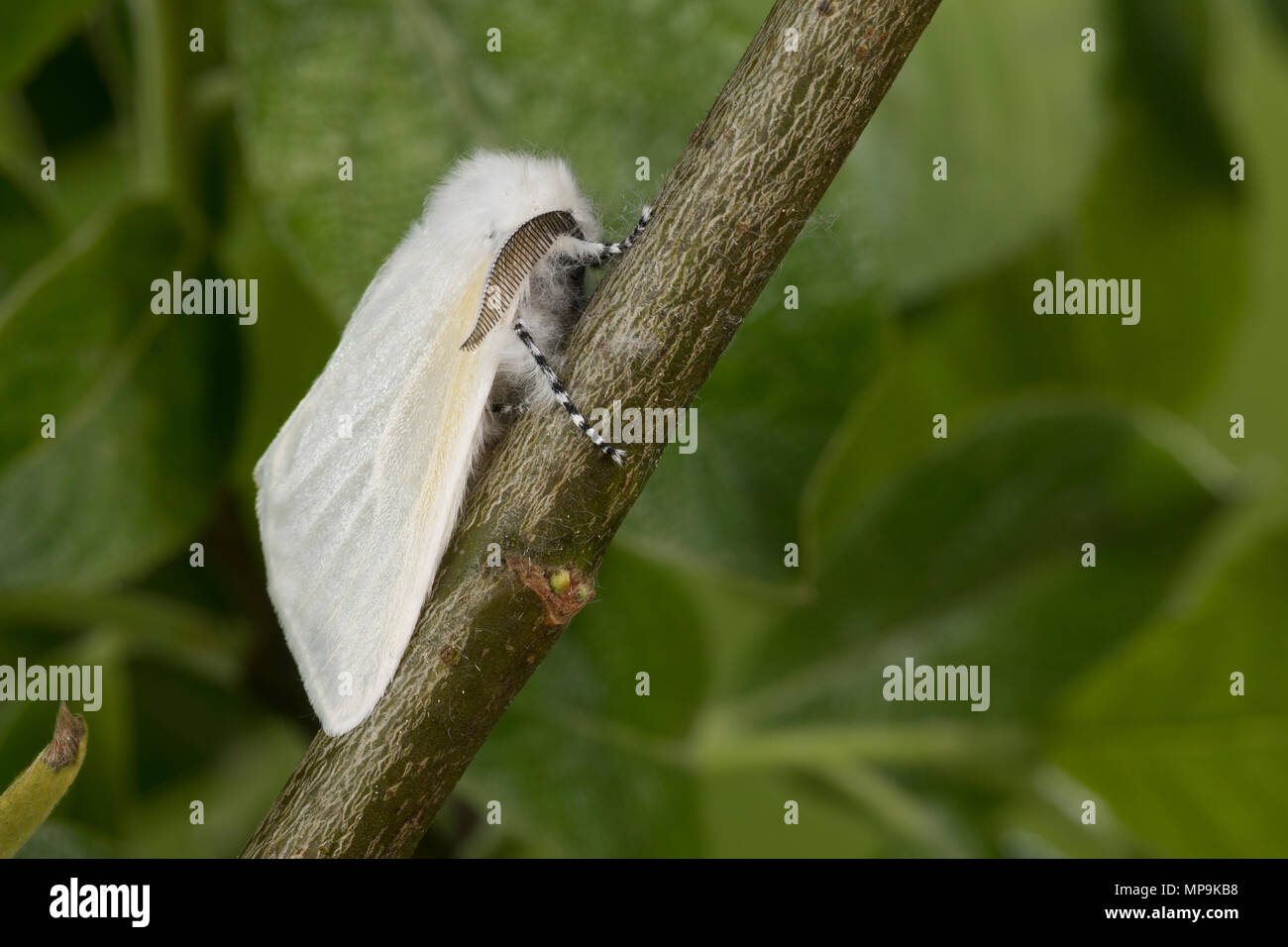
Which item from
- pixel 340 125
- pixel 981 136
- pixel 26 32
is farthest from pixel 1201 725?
pixel 26 32

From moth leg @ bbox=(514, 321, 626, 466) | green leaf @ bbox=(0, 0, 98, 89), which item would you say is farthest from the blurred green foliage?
moth leg @ bbox=(514, 321, 626, 466)

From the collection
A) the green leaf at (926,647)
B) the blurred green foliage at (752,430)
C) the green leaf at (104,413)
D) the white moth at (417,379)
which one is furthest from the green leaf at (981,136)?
the green leaf at (104,413)

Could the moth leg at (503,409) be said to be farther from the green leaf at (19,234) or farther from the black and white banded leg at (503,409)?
the green leaf at (19,234)

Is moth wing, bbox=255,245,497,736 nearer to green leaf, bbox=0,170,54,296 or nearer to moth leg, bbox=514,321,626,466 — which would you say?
moth leg, bbox=514,321,626,466

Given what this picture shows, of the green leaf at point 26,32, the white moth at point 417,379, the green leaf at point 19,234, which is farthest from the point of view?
the green leaf at point 19,234

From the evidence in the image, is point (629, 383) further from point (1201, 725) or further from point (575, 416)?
point (1201, 725)
